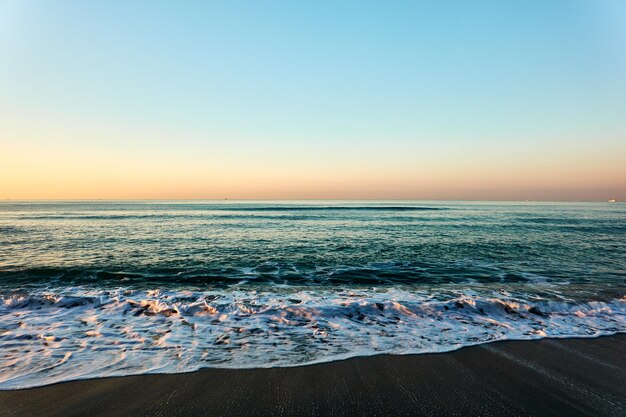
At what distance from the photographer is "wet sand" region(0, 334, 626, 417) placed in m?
4.20

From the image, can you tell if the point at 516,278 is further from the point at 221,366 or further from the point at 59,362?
the point at 59,362

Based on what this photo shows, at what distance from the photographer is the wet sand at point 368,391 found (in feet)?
13.8

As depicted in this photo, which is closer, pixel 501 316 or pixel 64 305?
pixel 501 316

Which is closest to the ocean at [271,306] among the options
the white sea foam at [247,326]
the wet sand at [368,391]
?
the white sea foam at [247,326]

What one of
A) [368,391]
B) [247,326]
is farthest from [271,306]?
[368,391]

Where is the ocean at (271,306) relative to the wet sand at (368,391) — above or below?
below

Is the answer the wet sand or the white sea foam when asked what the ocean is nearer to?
the white sea foam

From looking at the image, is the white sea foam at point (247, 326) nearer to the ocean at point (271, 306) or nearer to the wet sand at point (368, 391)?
the ocean at point (271, 306)

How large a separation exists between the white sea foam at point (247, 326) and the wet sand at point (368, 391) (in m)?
0.40

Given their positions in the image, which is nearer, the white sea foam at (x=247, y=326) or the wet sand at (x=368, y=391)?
the wet sand at (x=368, y=391)

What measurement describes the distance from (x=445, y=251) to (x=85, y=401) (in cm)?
1985

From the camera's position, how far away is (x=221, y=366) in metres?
5.46

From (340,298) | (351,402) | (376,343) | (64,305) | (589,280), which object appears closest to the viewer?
(351,402)

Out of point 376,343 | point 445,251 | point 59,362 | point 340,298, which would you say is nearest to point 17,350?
point 59,362
